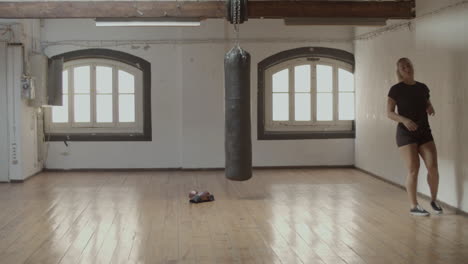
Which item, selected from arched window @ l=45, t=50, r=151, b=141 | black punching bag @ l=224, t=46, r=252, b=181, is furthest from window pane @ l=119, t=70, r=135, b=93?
black punching bag @ l=224, t=46, r=252, b=181

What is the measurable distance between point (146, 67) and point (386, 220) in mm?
5715

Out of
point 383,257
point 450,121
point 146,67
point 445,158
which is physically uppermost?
point 146,67

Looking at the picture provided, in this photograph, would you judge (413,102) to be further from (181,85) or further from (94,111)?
(94,111)

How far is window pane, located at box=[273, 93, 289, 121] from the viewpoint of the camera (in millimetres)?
10750

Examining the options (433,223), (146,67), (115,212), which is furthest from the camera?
(146,67)

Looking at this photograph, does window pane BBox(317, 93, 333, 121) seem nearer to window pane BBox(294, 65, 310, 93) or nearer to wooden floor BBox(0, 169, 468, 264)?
window pane BBox(294, 65, 310, 93)

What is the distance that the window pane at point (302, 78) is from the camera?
10719 mm

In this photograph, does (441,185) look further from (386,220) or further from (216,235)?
(216,235)

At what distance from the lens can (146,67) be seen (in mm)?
10430

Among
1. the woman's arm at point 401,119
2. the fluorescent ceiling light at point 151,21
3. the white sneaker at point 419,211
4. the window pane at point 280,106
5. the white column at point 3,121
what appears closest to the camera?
the woman's arm at point 401,119

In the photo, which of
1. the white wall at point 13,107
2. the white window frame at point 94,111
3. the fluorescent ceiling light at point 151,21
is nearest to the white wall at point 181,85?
the white window frame at point 94,111

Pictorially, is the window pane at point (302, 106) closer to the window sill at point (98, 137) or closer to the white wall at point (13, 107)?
the window sill at point (98, 137)

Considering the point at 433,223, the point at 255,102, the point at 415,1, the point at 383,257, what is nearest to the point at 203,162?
the point at 255,102

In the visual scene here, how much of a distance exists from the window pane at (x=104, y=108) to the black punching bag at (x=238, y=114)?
459cm
